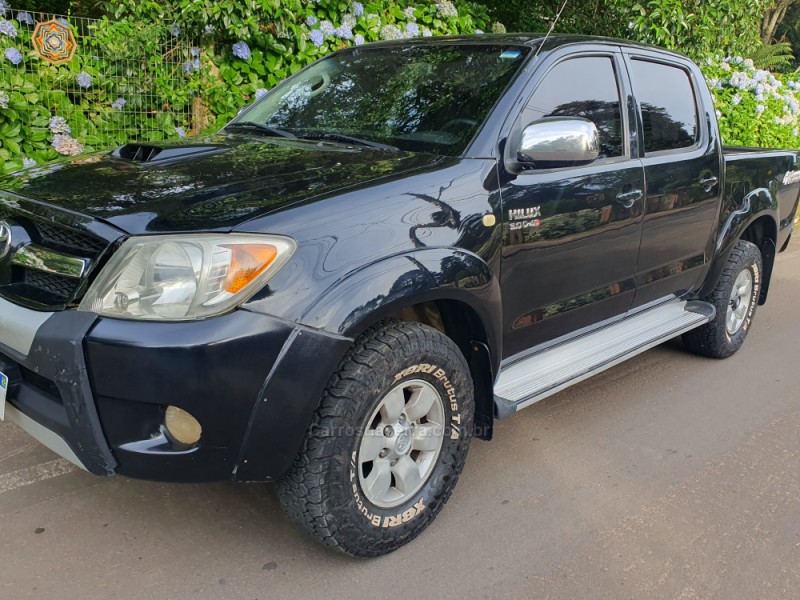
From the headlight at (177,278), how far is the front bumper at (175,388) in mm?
47

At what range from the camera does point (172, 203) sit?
231cm

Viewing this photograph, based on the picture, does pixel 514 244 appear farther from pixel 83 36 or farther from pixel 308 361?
pixel 83 36

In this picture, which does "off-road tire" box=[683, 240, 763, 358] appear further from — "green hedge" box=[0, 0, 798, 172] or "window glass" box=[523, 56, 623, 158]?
"green hedge" box=[0, 0, 798, 172]

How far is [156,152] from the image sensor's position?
297 cm

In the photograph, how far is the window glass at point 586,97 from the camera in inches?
125

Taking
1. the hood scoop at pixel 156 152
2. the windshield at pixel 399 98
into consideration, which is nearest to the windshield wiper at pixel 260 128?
the windshield at pixel 399 98

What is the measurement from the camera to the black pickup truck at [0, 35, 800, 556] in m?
2.14

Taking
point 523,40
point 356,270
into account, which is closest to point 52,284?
point 356,270

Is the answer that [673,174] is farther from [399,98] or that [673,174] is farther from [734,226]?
[399,98]

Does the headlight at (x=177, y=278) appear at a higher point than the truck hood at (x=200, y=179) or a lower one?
lower

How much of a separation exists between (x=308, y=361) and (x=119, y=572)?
1060 mm

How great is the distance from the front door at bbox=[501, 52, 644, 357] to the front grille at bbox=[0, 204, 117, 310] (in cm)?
151

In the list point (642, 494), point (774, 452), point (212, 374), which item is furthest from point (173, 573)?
point (774, 452)

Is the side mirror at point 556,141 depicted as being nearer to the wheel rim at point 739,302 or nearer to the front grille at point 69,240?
the front grille at point 69,240
